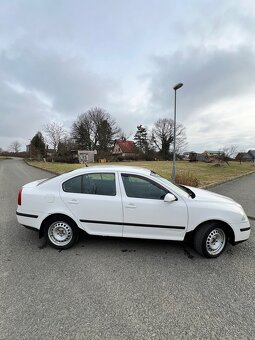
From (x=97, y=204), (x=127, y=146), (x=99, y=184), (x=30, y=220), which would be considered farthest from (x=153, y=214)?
(x=127, y=146)

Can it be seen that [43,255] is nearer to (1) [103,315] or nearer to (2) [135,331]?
(1) [103,315]

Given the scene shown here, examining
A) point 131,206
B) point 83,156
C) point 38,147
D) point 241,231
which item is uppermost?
point 38,147

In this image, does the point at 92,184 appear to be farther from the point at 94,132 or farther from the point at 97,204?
the point at 94,132

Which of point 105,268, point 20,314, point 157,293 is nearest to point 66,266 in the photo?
point 105,268

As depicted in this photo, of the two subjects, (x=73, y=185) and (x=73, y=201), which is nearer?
(x=73, y=201)

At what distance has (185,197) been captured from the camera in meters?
4.10

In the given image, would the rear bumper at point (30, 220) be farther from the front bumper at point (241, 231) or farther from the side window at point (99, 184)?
the front bumper at point (241, 231)

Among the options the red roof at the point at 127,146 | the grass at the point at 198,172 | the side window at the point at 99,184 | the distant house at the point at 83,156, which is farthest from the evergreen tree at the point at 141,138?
the side window at the point at 99,184

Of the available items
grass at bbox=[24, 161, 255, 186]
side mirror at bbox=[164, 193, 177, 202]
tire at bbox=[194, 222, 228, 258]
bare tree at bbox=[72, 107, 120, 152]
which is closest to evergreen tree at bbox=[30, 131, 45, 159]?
bare tree at bbox=[72, 107, 120, 152]

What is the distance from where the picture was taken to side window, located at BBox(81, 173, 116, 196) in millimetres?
4234

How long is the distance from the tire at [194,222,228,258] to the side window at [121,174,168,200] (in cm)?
Answer: 88

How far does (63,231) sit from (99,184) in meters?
1.07

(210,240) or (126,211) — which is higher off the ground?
(126,211)

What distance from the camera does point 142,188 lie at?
4.19 meters
